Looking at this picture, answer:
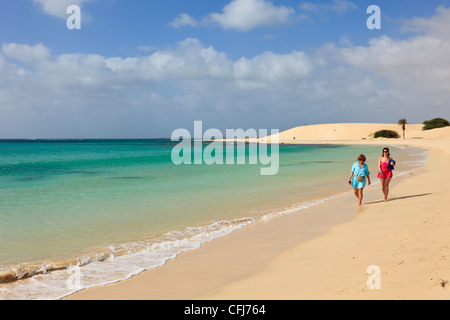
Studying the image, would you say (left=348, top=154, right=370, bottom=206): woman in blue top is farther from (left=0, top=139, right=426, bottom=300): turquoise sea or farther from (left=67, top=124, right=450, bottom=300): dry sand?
(left=0, top=139, right=426, bottom=300): turquoise sea

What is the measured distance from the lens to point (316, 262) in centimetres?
605

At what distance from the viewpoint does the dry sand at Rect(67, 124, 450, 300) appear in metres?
4.79

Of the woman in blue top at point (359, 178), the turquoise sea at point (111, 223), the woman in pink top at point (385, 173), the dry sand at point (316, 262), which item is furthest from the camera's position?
the woman in pink top at point (385, 173)

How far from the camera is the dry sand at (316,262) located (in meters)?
4.79

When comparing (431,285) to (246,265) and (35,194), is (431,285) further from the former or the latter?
(35,194)

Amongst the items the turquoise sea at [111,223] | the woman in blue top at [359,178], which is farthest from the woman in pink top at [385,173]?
the turquoise sea at [111,223]

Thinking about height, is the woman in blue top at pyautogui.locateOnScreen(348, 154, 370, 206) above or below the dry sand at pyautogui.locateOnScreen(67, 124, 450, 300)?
above

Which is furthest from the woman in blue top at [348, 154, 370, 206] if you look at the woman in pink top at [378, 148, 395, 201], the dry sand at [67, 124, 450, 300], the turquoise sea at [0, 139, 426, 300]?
the turquoise sea at [0, 139, 426, 300]

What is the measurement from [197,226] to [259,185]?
369 inches

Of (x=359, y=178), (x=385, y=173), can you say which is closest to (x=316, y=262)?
(x=359, y=178)

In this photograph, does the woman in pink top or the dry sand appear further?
the woman in pink top

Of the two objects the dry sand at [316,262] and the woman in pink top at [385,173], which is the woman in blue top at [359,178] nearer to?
the woman in pink top at [385,173]
